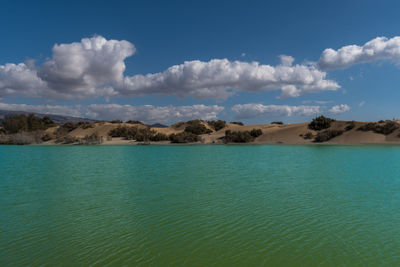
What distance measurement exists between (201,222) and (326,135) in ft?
194

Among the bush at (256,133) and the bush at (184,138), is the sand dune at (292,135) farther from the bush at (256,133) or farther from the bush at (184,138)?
the bush at (184,138)

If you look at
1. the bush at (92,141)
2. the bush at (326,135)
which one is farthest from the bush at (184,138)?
the bush at (326,135)

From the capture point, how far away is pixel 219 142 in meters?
64.8

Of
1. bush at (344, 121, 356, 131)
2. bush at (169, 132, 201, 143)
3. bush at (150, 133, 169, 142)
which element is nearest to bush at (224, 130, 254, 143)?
bush at (169, 132, 201, 143)

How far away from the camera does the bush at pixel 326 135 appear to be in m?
60.6

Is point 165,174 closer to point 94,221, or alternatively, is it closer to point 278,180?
point 278,180

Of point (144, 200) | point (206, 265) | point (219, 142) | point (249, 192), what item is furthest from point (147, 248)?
point (219, 142)

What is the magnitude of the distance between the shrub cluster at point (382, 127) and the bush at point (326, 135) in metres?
5.00

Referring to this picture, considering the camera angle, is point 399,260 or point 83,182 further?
point 83,182

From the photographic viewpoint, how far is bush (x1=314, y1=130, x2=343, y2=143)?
60584 mm

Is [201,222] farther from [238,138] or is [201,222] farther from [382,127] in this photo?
[382,127]

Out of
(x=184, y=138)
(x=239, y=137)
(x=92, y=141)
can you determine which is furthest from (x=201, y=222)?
(x=92, y=141)

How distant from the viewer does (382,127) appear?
59.4 metres

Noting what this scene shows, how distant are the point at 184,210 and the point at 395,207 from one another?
8.48 meters
